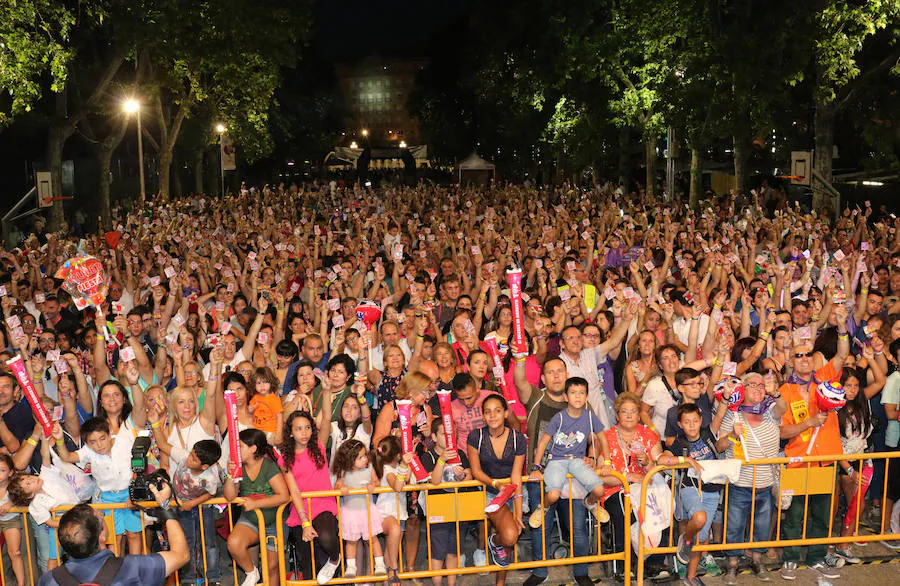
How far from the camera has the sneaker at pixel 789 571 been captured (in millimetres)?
6508

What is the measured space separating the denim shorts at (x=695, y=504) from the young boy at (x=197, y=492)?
3.23 metres

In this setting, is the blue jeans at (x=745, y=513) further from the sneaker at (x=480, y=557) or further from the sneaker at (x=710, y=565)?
the sneaker at (x=480, y=557)

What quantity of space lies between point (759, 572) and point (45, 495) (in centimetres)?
502

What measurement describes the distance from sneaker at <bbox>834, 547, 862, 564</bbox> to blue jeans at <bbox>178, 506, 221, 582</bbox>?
15.0 feet

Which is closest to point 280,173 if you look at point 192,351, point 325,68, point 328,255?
point 325,68

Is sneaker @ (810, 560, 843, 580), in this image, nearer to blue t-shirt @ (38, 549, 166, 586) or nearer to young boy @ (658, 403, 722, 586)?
young boy @ (658, 403, 722, 586)

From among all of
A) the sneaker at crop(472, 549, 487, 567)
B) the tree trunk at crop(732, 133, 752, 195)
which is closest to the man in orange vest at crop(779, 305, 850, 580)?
the sneaker at crop(472, 549, 487, 567)

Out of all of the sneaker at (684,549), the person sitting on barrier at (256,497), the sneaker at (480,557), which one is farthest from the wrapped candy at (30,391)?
the sneaker at (684,549)

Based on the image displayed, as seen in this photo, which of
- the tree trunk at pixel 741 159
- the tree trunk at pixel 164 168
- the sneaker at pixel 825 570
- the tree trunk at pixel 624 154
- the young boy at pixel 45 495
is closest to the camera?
the young boy at pixel 45 495

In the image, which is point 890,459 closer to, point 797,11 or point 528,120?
point 797,11

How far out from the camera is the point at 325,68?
62562mm

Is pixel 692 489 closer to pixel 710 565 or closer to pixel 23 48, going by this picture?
pixel 710 565

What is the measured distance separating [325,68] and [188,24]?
40340mm

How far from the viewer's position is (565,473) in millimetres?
6371
